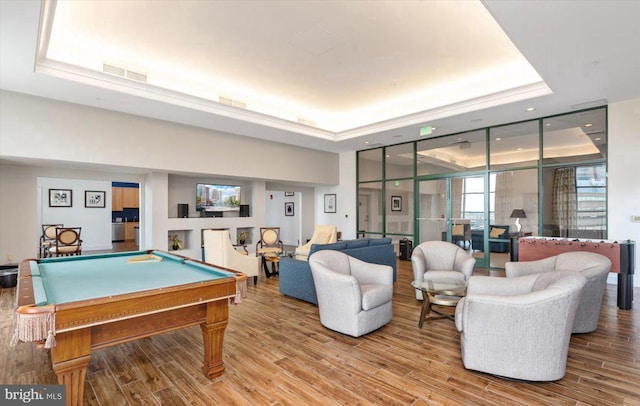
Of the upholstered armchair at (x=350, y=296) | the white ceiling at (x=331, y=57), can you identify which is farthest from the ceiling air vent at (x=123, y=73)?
the upholstered armchair at (x=350, y=296)

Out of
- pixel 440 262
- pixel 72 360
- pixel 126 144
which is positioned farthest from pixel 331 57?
pixel 72 360

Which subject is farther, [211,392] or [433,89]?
[433,89]

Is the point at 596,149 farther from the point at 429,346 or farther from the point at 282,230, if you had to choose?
the point at 282,230

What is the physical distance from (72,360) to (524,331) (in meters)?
3.12

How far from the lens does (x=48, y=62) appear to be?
168 inches

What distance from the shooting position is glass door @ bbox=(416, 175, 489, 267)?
7.53 m

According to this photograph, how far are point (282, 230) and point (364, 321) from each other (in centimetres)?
971

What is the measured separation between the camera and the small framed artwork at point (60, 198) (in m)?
10.1

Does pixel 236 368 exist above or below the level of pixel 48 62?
below

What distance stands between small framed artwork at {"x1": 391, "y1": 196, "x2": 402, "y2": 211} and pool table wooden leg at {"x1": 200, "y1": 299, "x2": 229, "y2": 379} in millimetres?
7329

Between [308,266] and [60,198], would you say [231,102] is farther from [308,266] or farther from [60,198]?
[60,198]

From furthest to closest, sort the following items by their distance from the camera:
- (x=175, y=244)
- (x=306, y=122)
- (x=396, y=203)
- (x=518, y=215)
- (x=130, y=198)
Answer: (x=130, y=198) < (x=396, y=203) < (x=175, y=244) < (x=306, y=122) < (x=518, y=215)

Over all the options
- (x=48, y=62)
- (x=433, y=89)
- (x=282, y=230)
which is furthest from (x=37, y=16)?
(x=282, y=230)

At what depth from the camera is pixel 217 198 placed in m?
8.86
